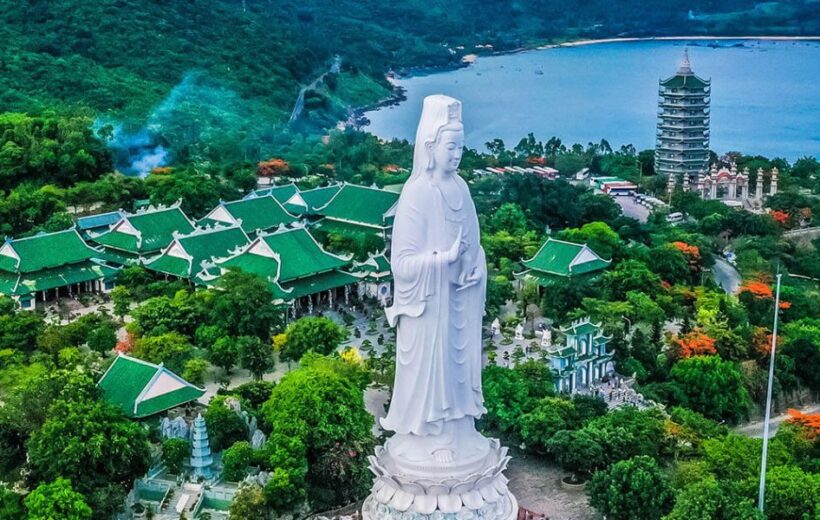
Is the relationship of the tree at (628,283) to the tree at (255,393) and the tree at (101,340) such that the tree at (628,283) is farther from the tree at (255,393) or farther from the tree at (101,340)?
the tree at (101,340)

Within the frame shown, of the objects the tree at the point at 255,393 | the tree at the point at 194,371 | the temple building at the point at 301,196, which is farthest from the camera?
the temple building at the point at 301,196

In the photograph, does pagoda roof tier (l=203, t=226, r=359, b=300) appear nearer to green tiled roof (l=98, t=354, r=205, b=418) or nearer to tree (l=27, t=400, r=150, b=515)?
green tiled roof (l=98, t=354, r=205, b=418)

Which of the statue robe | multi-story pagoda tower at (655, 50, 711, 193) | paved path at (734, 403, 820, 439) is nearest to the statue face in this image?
the statue robe

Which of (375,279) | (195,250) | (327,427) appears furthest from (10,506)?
(375,279)

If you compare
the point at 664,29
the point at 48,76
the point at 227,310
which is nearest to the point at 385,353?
the point at 227,310

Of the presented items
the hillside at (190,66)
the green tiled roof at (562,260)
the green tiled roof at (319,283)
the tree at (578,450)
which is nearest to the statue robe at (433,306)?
the tree at (578,450)

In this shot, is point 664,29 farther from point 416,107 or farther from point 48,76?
point 48,76
